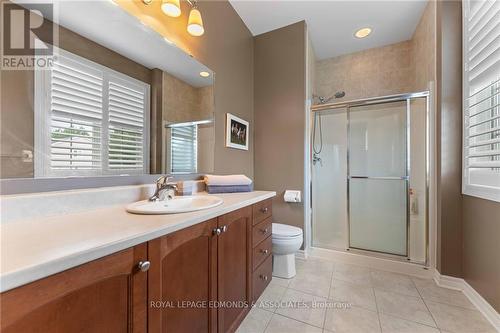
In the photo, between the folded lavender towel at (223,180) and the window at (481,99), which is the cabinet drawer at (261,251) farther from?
the window at (481,99)

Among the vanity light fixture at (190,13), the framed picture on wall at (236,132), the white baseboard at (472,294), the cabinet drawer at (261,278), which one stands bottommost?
the white baseboard at (472,294)

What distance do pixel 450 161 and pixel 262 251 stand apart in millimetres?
1700

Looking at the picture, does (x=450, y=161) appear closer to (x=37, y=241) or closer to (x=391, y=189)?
(x=391, y=189)

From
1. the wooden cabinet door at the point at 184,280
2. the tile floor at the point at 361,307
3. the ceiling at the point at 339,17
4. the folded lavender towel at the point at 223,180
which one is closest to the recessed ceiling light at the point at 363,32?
the ceiling at the point at 339,17

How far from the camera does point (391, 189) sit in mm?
2361

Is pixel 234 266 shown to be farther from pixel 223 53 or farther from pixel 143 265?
pixel 223 53

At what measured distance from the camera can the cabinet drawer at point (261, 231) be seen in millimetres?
1407

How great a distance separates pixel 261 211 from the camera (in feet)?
4.99

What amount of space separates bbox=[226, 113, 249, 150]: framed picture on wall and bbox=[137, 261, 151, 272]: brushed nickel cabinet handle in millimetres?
1433

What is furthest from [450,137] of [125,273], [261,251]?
[125,273]

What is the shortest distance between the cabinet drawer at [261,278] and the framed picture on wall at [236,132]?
3.63 feet

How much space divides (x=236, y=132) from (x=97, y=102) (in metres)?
1.28

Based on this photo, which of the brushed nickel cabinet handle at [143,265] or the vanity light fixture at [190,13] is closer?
the brushed nickel cabinet handle at [143,265]

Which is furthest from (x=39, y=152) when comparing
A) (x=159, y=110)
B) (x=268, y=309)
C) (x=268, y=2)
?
(x=268, y=2)
